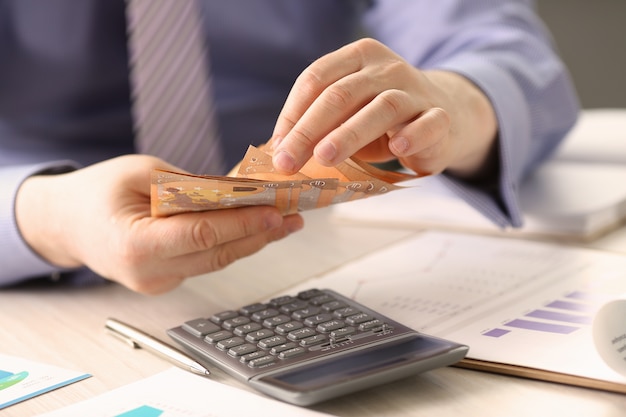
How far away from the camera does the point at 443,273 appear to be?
74cm

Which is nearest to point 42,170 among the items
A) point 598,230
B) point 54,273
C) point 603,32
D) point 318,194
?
point 54,273

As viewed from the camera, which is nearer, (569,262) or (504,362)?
(504,362)

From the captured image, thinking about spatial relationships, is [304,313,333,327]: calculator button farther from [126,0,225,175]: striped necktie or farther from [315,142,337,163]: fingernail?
[126,0,225,175]: striped necktie

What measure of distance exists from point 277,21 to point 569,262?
0.60m

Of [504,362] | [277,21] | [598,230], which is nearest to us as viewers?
[504,362]

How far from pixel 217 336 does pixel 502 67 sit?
0.54m

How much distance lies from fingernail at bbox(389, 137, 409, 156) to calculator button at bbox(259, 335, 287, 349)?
0.18 m

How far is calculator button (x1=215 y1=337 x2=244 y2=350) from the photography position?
534 mm

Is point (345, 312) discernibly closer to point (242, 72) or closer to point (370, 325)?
point (370, 325)

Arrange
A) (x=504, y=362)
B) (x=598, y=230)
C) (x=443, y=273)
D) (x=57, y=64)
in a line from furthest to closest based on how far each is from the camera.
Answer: (x=57, y=64)
(x=598, y=230)
(x=443, y=273)
(x=504, y=362)

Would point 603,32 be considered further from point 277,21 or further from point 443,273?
point 443,273

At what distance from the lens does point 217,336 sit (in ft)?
1.81

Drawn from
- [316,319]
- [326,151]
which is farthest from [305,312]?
[326,151]

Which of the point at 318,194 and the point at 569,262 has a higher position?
the point at 318,194
